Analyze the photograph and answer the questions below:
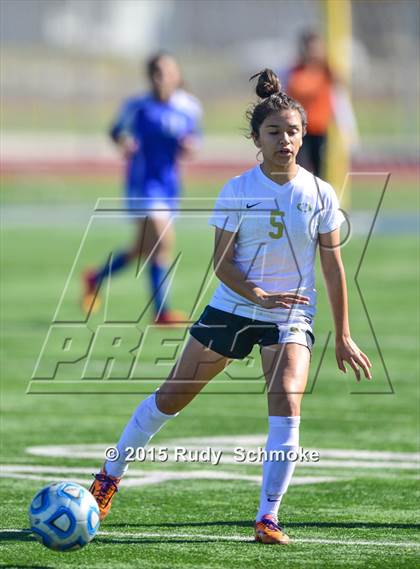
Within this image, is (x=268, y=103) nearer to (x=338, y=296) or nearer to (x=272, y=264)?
(x=272, y=264)

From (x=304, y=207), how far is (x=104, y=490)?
5.00ft

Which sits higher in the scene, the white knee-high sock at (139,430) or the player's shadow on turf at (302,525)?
the white knee-high sock at (139,430)

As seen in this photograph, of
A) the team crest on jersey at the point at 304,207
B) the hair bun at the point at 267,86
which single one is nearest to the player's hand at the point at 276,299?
the team crest on jersey at the point at 304,207

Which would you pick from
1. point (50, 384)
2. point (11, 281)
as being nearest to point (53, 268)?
point (11, 281)

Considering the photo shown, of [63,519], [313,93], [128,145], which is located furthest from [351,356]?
[313,93]

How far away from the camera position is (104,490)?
6.16m

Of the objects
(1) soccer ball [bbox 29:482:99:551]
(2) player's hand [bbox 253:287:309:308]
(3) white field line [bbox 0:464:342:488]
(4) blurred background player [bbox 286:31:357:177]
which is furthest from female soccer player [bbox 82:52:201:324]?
(1) soccer ball [bbox 29:482:99:551]

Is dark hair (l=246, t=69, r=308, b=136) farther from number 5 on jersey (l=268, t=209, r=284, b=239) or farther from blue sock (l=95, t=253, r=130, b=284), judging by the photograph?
blue sock (l=95, t=253, r=130, b=284)

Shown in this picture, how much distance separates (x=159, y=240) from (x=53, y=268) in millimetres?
5553

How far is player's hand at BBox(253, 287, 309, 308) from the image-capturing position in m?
5.82

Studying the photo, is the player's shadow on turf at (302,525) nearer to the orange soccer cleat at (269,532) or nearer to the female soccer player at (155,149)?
the orange soccer cleat at (269,532)

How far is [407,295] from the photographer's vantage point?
49.8 ft

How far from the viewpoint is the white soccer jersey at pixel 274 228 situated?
5.96m

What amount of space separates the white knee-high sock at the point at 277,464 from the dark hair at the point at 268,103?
49.6 inches
